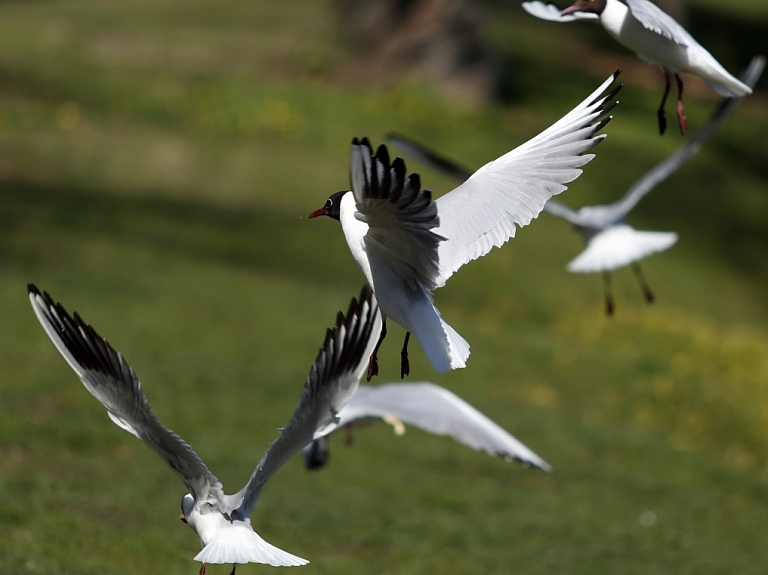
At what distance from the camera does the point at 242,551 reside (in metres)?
4.34

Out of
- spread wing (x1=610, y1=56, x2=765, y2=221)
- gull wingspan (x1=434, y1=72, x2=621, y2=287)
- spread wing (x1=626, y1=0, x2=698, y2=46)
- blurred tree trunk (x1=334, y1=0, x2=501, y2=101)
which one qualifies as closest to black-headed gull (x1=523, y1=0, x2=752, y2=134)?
spread wing (x1=626, y1=0, x2=698, y2=46)

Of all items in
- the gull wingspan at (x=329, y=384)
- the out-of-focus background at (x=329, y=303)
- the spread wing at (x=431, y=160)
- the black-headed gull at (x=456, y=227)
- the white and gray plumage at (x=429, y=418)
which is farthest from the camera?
the out-of-focus background at (x=329, y=303)

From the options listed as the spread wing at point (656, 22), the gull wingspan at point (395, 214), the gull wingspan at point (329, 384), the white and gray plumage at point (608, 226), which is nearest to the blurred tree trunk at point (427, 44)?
the white and gray plumage at point (608, 226)

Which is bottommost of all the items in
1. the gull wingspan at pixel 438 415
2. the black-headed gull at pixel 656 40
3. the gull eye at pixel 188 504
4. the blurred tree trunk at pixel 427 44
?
the blurred tree trunk at pixel 427 44

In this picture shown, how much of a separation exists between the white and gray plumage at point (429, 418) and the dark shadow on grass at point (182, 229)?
7262 mm

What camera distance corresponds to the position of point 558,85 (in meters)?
22.6

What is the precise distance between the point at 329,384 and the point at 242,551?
0.63m

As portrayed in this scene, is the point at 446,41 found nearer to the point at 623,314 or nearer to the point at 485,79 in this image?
the point at 485,79

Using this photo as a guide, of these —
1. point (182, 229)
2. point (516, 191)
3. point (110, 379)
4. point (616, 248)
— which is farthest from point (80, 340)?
point (182, 229)

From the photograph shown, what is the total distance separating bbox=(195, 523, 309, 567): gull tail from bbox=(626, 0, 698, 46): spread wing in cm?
207

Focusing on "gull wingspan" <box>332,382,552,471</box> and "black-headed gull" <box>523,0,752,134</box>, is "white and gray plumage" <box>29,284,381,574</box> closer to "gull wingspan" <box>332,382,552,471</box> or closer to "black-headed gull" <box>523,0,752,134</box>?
"black-headed gull" <box>523,0,752,134</box>

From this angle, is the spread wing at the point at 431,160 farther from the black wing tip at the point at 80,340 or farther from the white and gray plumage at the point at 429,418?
the black wing tip at the point at 80,340

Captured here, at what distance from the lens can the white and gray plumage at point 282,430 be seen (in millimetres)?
4324

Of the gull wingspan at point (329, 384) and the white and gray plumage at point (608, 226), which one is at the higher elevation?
the gull wingspan at point (329, 384)
